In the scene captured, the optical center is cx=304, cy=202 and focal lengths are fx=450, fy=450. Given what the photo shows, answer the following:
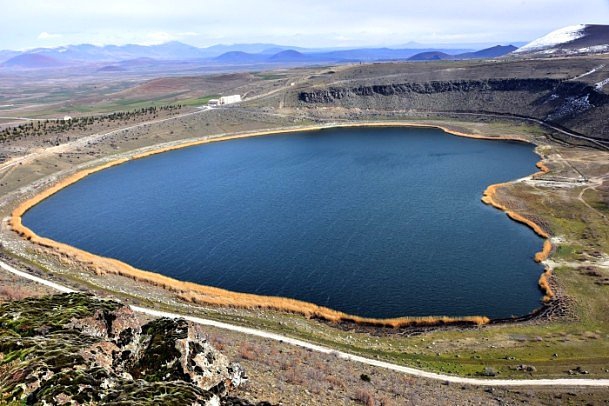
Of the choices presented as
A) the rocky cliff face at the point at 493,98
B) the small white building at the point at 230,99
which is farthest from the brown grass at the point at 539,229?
the small white building at the point at 230,99

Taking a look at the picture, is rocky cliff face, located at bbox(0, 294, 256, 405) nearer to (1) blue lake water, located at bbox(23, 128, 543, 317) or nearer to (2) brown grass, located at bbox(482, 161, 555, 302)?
(1) blue lake water, located at bbox(23, 128, 543, 317)

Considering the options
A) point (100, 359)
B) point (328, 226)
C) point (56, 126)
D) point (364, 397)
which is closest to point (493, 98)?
point (328, 226)

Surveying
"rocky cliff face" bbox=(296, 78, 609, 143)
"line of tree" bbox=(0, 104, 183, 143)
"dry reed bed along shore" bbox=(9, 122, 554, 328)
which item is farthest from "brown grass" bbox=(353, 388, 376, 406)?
"line of tree" bbox=(0, 104, 183, 143)

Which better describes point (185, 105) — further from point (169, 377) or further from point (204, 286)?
point (169, 377)

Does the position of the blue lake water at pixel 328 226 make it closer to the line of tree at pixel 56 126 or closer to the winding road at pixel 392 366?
the winding road at pixel 392 366

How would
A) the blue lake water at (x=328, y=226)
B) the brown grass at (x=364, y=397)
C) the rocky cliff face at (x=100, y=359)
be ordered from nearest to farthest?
1. the rocky cliff face at (x=100, y=359)
2. the brown grass at (x=364, y=397)
3. the blue lake water at (x=328, y=226)

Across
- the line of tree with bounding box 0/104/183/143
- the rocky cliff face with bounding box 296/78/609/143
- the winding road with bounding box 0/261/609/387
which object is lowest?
the winding road with bounding box 0/261/609/387
